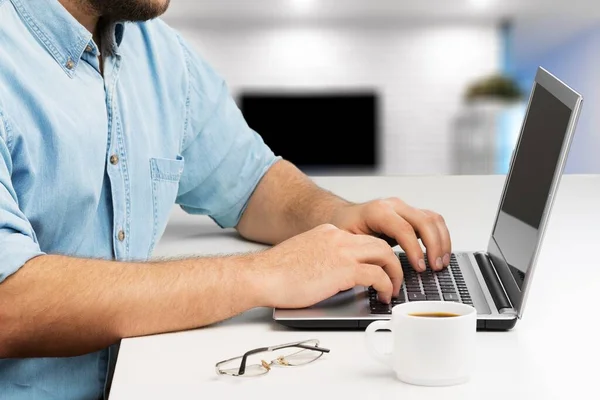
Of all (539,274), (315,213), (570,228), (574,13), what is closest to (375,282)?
(539,274)

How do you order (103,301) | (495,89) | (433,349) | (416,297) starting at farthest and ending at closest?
1. (495,89)
2. (416,297)
3. (103,301)
4. (433,349)

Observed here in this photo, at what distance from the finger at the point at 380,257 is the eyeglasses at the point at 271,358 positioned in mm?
155

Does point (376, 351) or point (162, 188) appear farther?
point (162, 188)

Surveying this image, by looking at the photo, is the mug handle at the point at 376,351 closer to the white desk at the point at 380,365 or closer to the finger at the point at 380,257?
the white desk at the point at 380,365

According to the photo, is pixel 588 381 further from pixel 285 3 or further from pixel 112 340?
pixel 285 3

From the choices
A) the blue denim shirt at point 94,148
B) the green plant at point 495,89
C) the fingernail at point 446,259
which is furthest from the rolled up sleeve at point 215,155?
the green plant at point 495,89

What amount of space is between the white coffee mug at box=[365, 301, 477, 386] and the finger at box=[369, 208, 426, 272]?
33cm

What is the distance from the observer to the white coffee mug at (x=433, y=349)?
0.70m

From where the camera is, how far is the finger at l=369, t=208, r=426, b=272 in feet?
3.47

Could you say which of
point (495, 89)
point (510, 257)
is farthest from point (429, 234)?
point (495, 89)

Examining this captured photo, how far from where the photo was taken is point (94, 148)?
3.66 feet

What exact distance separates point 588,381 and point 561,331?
15 cm

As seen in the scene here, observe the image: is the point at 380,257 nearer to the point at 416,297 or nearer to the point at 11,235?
the point at 416,297

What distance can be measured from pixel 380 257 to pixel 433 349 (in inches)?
9.6
